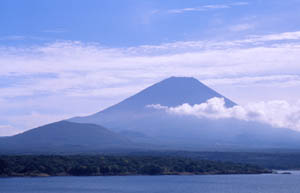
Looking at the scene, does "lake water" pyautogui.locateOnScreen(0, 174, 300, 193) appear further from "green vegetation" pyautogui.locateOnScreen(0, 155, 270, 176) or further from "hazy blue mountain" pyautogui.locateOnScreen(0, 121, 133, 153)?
"hazy blue mountain" pyautogui.locateOnScreen(0, 121, 133, 153)

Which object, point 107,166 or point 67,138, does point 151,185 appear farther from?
point 67,138

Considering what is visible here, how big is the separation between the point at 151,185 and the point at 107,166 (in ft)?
55.7

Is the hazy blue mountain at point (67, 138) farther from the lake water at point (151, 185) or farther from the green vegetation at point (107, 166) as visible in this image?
the lake water at point (151, 185)

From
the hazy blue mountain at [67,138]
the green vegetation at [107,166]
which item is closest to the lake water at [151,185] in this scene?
the green vegetation at [107,166]

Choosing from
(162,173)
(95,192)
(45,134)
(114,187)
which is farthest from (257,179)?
(45,134)

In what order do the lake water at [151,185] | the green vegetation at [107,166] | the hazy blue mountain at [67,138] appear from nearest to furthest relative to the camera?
the lake water at [151,185]
the green vegetation at [107,166]
the hazy blue mountain at [67,138]

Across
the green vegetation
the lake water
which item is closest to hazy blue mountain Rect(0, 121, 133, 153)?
the green vegetation

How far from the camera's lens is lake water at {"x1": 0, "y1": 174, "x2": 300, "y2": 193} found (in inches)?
2153

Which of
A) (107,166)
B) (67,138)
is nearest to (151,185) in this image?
(107,166)

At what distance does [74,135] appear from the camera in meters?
178

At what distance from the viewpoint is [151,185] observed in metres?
60.0

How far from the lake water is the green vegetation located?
4.68 m

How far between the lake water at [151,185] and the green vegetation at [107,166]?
4676mm

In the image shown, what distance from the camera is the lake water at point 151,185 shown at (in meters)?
54.7
